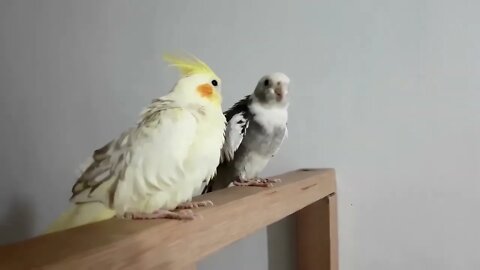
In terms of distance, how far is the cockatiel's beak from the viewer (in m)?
0.68

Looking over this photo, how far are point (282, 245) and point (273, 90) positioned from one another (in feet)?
1.24

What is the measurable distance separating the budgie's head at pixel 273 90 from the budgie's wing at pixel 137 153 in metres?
0.29

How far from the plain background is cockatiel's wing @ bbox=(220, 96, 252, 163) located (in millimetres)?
268

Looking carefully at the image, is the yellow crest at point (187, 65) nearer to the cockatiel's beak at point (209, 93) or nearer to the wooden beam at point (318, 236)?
the cockatiel's beak at point (209, 93)

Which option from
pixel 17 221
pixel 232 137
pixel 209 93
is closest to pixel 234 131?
pixel 232 137

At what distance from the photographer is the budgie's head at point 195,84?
67 centimetres

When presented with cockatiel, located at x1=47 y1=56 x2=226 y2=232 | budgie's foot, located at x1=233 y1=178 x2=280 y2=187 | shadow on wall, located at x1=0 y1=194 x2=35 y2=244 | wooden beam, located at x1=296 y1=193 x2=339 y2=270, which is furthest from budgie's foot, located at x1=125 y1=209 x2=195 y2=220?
shadow on wall, located at x1=0 y1=194 x2=35 y2=244

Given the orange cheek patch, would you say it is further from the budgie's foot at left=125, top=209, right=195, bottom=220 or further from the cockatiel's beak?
the budgie's foot at left=125, top=209, right=195, bottom=220

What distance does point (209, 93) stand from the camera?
0.69 meters

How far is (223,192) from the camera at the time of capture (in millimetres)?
729

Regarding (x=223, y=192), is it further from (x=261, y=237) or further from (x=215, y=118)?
(x=261, y=237)

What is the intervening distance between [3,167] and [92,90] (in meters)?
0.28

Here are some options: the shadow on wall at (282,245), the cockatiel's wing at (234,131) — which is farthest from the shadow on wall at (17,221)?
the cockatiel's wing at (234,131)

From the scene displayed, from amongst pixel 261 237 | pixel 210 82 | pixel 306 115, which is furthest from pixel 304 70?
pixel 210 82
